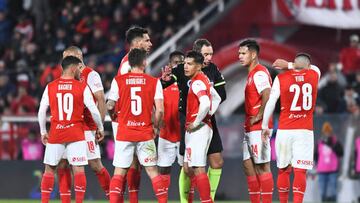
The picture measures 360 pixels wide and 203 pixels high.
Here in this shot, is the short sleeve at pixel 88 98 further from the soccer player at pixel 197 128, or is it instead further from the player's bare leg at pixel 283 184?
the player's bare leg at pixel 283 184

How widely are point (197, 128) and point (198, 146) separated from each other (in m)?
0.24

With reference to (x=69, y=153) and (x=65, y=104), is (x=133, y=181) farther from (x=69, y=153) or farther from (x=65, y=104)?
(x=65, y=104)

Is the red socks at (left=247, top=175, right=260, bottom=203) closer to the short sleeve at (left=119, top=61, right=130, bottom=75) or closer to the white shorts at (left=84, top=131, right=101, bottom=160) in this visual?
the white shorts at (left=84, top=131, right=101, bottom=160)

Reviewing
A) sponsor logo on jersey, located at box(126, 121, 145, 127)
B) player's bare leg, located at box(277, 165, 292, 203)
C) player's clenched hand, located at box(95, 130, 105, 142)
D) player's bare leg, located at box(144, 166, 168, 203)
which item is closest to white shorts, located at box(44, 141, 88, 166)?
player's clenched hand, located at box(95, 130, 105, 142)

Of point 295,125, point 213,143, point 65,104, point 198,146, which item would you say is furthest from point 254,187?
point 65,104

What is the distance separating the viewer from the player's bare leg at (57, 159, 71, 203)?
16.7 metres

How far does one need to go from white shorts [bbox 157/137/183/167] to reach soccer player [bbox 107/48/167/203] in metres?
0.86

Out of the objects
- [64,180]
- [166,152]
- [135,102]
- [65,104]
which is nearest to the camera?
[135,102]

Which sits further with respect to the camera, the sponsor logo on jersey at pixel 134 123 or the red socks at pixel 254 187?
the red socks at pixel 254 187

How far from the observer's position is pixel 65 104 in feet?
53.7

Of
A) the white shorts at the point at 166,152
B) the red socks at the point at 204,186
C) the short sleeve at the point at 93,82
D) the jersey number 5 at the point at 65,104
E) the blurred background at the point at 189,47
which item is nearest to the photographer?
the red socks at the point at 204,186

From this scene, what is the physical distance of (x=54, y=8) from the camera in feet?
103

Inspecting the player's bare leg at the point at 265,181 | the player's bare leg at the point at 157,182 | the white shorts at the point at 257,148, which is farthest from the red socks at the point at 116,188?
the player's bare leg at the point at 265,181

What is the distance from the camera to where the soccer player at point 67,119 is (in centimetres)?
1636
